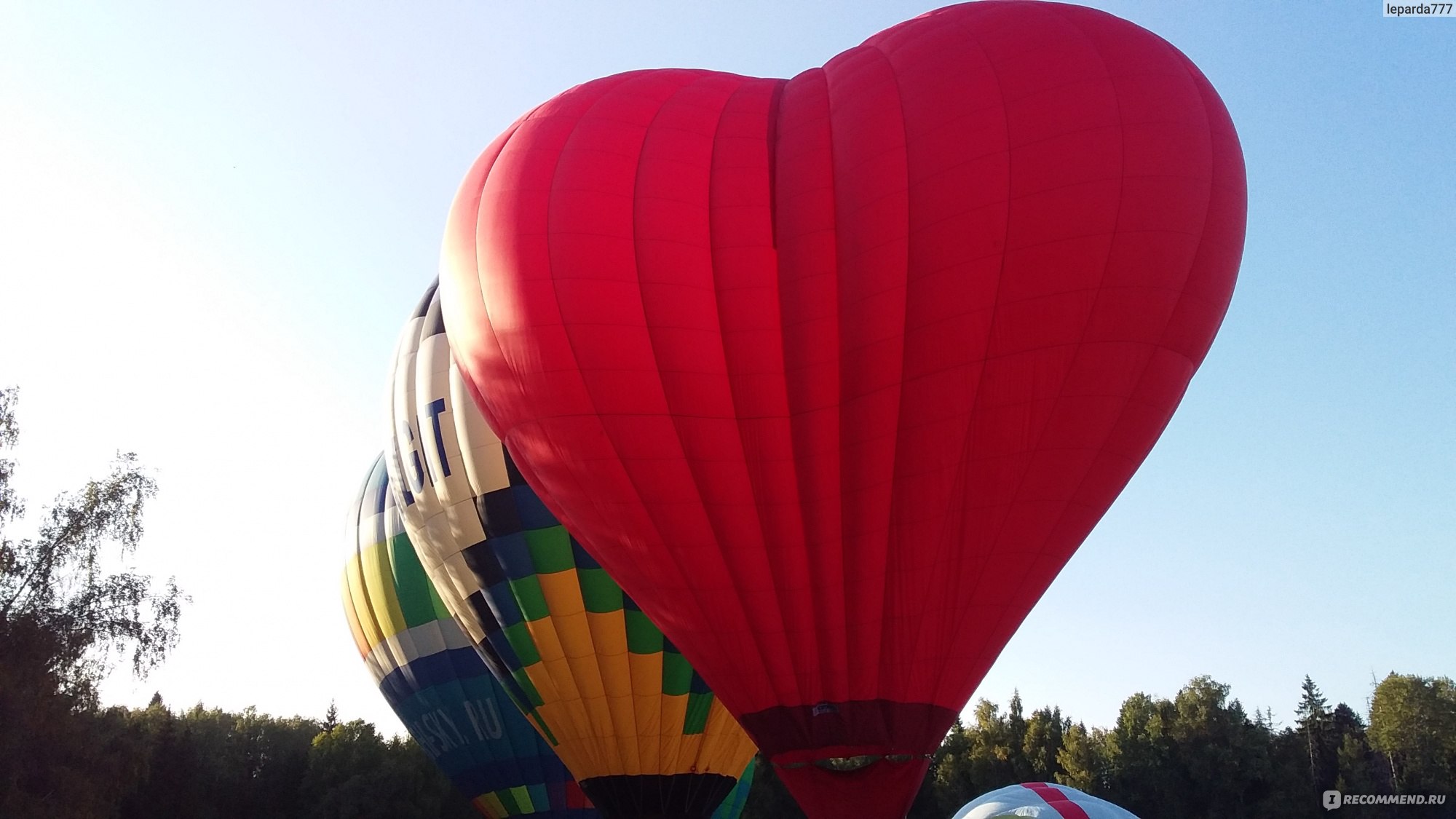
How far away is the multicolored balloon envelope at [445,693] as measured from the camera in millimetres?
14164

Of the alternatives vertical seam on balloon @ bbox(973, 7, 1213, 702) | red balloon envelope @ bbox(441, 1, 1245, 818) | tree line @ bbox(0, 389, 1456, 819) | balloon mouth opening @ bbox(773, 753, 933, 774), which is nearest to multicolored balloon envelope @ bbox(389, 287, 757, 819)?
red balloon envelope @ bbox(441, 1, 1245, 818)

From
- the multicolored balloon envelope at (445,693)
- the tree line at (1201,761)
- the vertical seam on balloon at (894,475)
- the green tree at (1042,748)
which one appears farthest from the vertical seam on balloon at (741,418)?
the green tree at (1042,748)

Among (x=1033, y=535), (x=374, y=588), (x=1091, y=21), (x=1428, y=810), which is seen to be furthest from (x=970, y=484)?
(x=1428, y=810)

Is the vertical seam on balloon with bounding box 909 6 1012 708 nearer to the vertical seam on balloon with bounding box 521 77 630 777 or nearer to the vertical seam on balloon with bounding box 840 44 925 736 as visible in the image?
the vertical seam on balloon with bounding box 840 44 925 736

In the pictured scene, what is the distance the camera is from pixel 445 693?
565 inches

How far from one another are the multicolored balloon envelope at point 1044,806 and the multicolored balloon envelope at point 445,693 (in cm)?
515

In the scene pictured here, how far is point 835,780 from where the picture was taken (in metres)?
8.47

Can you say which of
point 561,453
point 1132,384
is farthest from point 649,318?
point 1132,384

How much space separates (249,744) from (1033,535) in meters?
31.8

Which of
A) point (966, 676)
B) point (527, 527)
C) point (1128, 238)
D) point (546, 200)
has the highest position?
point (546, 200)

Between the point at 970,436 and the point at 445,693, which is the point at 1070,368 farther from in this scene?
the point at 445,693

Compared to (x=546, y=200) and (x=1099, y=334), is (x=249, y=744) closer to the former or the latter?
(x=546, y=200)

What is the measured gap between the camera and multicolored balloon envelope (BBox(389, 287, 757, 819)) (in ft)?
39.0

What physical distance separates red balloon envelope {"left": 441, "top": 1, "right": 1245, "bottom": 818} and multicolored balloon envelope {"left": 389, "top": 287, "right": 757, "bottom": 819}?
2.91m
